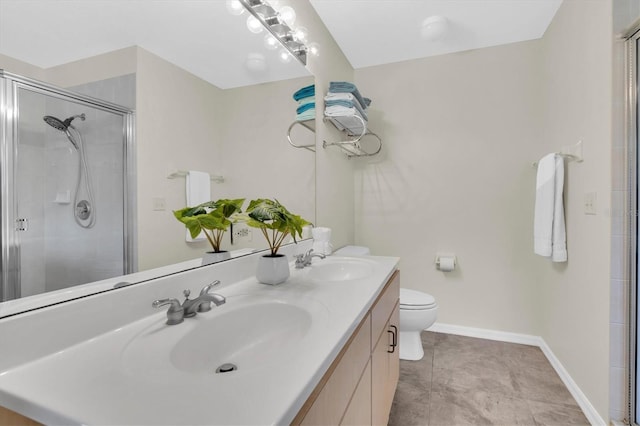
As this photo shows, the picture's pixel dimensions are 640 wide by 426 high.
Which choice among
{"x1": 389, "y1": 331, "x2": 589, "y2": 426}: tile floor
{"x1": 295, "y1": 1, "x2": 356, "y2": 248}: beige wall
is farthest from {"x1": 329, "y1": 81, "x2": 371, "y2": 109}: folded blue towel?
{"x1": 389, "y1": 331, "x2": 589, "y2": 426}: tile floor

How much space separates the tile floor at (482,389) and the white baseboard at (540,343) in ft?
0.11

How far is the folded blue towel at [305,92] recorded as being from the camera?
1727mm

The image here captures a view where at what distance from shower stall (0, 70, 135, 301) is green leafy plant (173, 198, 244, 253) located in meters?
0.19

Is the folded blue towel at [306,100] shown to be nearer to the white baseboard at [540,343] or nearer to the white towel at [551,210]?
the white towel at [551,210]

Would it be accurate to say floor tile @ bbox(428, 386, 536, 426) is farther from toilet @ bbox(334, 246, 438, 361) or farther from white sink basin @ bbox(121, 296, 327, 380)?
white sink basin @ bbox(121, 296, 327, 380)

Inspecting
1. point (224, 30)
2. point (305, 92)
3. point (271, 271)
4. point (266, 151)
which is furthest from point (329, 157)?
point (271, 271)

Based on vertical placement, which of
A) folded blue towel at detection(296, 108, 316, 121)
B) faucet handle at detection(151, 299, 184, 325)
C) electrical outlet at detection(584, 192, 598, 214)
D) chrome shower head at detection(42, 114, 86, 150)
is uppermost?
folded blue towel at detection(296, 108, 316, 121)

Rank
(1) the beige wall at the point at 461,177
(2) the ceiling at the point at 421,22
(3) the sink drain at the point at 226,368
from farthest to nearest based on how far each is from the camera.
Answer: (1) the beige wall at the point at 461,177 < (2) the ceiling at the point at 421,22 < (3) the sink drain at the point at 226,368

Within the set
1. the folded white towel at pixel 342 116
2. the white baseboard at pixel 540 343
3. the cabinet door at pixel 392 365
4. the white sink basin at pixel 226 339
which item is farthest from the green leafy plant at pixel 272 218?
the white baseboard at pixel 540 343

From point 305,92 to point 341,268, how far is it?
1.09m

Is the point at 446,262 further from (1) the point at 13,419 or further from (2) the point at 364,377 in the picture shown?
(1) the point at 13,419

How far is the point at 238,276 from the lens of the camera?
1165mm

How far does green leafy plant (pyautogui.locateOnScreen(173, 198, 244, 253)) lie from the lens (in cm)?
97

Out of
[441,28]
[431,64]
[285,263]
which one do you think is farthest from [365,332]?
[431,64]
